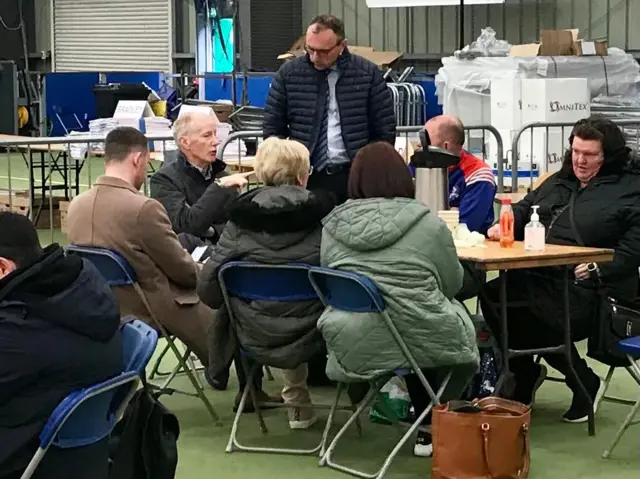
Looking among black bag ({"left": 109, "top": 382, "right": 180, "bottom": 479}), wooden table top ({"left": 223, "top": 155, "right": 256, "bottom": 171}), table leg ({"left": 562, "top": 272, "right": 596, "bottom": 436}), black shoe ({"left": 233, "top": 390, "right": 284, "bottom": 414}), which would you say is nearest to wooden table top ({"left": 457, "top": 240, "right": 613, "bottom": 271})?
table leg ({"left": 562, "top": 272, "right": 596, "bottom": 436})

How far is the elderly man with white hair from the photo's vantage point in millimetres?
5176

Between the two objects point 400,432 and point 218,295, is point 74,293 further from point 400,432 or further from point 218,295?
point 400,432

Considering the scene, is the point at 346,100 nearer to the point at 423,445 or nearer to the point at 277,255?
the point at 277,255

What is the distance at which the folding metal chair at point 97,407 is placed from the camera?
263cm

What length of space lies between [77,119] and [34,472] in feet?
42.6

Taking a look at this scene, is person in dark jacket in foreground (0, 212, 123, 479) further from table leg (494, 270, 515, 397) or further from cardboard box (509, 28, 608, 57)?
cardboard box (509, 28, 608, 57)

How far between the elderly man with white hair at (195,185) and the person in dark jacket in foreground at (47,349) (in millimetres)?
2411

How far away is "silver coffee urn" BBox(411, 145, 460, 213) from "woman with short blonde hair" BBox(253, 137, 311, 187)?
27.4 inches

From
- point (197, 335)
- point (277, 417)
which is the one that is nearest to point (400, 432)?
point (277, 417)

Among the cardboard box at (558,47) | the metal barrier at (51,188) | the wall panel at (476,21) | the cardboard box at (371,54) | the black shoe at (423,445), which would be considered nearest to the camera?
the black shoe at (423,445)

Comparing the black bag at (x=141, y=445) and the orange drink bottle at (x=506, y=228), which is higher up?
the orange drink bottle at (x=506, y=228)

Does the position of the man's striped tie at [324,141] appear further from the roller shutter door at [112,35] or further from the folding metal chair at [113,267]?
the roller shutter door at [112,35]

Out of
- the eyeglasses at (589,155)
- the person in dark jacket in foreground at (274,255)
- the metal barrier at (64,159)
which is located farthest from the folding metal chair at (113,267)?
the metal barrier at (64,159)

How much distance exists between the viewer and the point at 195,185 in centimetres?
537
